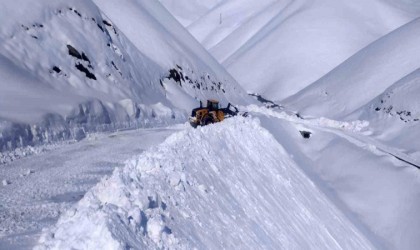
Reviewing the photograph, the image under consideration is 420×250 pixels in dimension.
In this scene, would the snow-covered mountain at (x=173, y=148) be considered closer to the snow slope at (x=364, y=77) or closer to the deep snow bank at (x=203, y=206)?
the deep snow bank at (x=203, y=206)

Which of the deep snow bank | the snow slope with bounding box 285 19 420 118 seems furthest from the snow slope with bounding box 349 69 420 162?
the deep snow bank

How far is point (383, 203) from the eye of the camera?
24.5 m

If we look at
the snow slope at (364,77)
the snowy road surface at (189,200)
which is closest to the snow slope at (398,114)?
the snow slope at (364,77)

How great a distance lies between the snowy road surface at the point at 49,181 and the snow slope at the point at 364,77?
3927 centimetres

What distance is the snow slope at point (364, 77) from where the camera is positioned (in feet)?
178

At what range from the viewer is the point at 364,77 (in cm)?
5712

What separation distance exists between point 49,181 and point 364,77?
165 feet

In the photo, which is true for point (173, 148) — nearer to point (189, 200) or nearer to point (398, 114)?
point (189, 200)

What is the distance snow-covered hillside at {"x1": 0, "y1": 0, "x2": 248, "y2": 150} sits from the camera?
18.9 meters

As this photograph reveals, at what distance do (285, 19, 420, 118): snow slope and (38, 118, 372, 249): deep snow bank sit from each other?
121ft

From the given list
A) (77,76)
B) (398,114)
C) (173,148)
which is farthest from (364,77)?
(173,148)

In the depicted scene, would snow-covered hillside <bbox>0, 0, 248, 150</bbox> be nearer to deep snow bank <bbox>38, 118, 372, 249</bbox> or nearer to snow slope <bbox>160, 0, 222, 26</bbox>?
deep snow bank <bbox>38, 118, 372, 249</bbox>

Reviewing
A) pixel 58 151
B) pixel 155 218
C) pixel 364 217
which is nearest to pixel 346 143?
pixel 364 217

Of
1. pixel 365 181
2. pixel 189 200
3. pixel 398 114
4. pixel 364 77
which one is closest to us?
pixel 189 200
